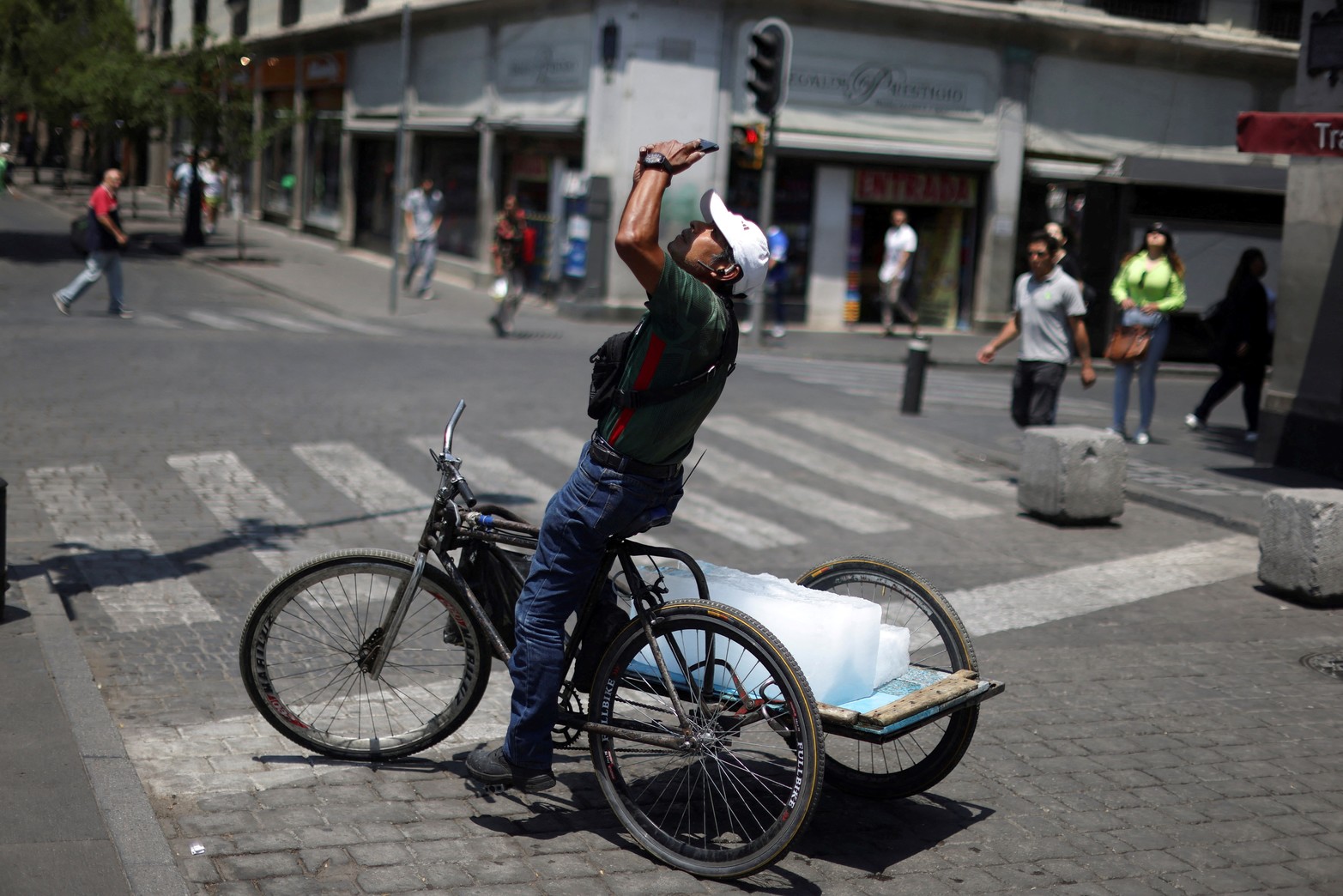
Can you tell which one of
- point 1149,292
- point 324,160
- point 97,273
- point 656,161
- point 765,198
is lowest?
point 97,273

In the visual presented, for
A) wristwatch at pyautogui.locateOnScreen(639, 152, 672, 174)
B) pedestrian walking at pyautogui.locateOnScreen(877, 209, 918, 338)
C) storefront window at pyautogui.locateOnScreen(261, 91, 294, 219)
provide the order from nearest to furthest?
wristwatch at pyautogui.locateOnScreen(639, 152, 672, 174) → pedestrian walking at pyautogui.locateOnScreen(877, 209, 918, 338) → storefront window at pyautogui.locateOnScreen(261, 91, 294, 219)

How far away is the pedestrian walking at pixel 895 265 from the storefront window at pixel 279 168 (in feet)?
61.6

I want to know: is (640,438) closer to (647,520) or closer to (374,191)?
(647,520)

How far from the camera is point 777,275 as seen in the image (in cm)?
2295

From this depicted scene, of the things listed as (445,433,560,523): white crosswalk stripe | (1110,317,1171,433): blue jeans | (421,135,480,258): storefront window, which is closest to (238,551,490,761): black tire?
(445,433,560,523): white crosswalk stripe

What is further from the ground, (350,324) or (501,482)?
(350,324)

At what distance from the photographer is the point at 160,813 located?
407 cm

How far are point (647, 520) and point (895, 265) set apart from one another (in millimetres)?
19665

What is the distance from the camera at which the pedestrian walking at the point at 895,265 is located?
23000 mm

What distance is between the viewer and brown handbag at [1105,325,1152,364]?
39.6ft

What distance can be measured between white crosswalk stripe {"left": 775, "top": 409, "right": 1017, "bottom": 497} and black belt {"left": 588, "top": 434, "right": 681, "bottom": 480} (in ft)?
22.0

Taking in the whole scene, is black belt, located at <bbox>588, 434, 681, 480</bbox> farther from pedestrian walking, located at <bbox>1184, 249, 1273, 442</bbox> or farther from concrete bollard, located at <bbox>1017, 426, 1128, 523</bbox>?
pedestrian walking, located at <bbox>1184, 249, 1273, 442</bbox>

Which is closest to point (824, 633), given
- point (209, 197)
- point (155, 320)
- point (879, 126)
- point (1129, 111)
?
point (155, 320)

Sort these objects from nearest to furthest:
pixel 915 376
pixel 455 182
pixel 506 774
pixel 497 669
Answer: pixel 506 774 < pixel 497 669 < pixel 915 376 < pixel 455 182
